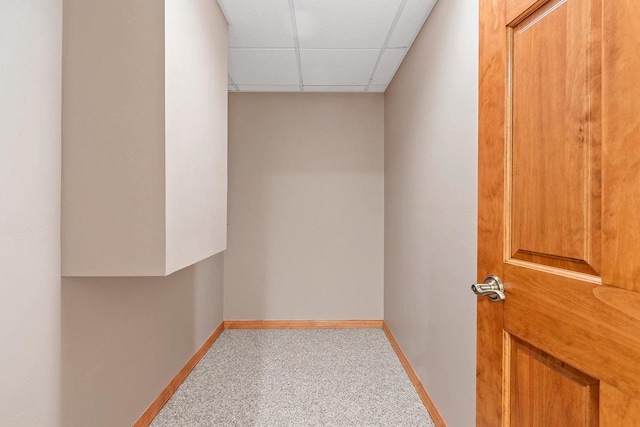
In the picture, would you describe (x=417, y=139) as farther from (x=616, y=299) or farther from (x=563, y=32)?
(x=616, y=299)

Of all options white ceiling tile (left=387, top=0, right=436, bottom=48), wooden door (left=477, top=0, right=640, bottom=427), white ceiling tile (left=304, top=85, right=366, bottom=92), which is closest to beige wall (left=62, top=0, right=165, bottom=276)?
wooden door (left=477, top=0, right=640, bottom=427)

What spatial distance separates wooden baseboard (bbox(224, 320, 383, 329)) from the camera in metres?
3.71

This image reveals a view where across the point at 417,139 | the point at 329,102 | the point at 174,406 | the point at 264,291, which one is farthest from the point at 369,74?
the point at 174,406

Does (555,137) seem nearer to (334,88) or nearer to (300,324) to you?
(334,88)

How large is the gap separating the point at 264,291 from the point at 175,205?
2454mm

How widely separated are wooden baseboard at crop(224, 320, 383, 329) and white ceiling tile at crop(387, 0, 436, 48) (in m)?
2.49

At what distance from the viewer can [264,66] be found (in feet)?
9.86

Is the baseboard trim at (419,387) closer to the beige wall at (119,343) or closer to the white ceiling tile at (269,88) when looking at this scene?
the beige wall at (119,343)

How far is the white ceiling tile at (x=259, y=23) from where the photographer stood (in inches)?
82.5

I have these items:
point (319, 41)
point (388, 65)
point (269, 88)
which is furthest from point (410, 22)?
point (269, 88)

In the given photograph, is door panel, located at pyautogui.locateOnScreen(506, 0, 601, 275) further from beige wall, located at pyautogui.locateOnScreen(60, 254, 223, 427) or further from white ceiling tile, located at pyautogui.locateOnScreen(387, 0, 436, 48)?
beige wall, located at pyautogui.locateOnScreen(60, 254, 223, 427)

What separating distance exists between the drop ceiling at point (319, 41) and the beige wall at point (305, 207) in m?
0.28

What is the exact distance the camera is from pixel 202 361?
2898 mm

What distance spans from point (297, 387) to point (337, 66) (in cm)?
235
